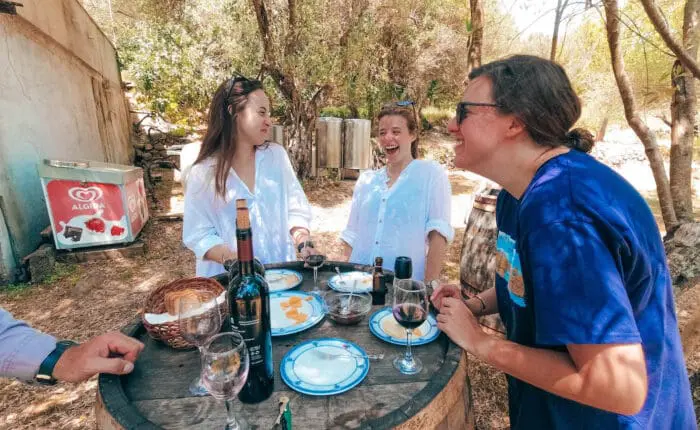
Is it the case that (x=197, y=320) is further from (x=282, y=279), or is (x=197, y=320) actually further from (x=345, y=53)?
(x=345, y=53)

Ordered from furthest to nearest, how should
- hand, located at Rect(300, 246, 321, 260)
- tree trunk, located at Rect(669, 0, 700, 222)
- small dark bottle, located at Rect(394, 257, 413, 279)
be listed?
tree trunk, located at Rect(669, 0, 700, 222) → hand, located at Rect(300, 246, 321, 260) → small dark bottle, located at Rect(394, 257, 413, 279)

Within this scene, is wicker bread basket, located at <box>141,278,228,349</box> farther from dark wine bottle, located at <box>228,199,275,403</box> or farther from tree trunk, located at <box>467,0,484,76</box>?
tree trunk, located at <box>467,0,484,76</box>

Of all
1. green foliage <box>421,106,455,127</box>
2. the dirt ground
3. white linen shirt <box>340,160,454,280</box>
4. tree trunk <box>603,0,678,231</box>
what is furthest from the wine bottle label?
green foliage <box>421,106,455,127</box>

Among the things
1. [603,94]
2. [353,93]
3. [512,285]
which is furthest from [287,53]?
[603,94]

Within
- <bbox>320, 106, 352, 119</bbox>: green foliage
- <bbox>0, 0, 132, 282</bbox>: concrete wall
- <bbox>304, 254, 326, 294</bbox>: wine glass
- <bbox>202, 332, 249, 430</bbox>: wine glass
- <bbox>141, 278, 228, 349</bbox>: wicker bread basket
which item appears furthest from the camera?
<bbox>320, 106, 352, 119</bbox>: green foliage

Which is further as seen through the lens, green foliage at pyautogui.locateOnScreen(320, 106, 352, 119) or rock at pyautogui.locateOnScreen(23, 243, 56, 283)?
green foliage at pyautogui.locateOnScreen(320, 106, 352, 119)

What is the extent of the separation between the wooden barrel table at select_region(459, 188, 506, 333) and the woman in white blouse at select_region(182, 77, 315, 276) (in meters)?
1.54

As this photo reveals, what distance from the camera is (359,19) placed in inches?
358

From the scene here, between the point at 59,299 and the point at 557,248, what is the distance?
5400 millimetres

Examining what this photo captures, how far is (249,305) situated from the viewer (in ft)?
3.90

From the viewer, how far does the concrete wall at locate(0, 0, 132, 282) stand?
15.3 feet

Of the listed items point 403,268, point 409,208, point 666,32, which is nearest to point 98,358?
point 403,268

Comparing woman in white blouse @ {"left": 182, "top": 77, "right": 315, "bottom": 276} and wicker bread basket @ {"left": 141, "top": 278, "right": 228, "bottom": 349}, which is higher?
woman in white blouse @ {"left": 182, "top": 77, "right": 315, "bottom": 276}

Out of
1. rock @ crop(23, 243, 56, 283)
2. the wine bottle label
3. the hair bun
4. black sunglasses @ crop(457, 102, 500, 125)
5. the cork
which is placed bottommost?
rock @ crop(23, 243, 56, 283)
